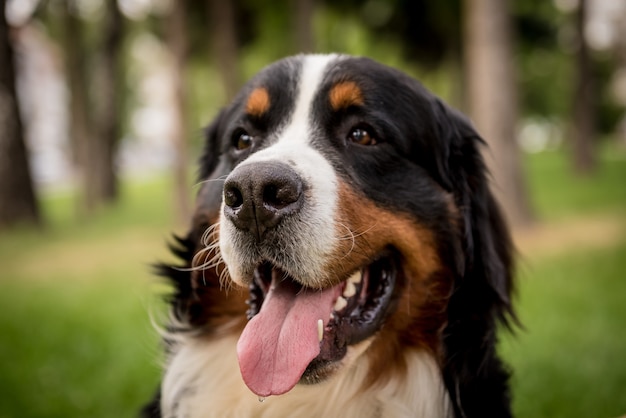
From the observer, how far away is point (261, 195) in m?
2.21

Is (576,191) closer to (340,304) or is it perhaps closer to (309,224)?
(340,304)

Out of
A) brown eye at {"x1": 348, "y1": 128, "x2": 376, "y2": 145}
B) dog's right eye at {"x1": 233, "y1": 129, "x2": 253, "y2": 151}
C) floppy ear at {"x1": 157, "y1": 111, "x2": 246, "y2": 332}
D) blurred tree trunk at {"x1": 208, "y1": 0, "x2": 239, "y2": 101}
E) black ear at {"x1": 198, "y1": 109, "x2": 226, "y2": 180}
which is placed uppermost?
brown eye at {"x1": 348, "y1": 128, "x2": 376, "y2": 145}

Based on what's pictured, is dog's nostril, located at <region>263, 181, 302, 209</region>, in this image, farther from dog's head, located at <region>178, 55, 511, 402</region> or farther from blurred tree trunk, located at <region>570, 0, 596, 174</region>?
blurred tree trunk, located at <region>570, 0, 596, 174</region>

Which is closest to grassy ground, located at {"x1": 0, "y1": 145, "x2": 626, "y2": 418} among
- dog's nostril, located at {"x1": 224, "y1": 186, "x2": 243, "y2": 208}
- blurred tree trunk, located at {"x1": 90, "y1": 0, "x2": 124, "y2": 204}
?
dog's nostril, located at {"x1": 224, "y1": 186, "x2": 243, "y2": 208}

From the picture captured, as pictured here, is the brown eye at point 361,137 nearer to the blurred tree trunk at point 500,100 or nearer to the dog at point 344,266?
the dog at point 344,266

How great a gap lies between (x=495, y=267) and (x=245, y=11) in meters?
16.9

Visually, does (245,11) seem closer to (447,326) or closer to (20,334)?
(20,334)

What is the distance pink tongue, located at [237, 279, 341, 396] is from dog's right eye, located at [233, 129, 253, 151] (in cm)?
83

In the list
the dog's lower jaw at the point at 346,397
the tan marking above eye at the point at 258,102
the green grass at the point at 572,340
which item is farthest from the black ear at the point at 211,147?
the green grass at the point at 572,340

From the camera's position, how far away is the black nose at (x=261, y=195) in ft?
7.16

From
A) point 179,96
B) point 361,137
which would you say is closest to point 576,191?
point 179,96

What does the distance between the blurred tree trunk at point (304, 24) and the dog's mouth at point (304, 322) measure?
397 inches

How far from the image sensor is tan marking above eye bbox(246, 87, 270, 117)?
2.91 meters

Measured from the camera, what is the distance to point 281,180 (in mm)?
2221
